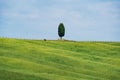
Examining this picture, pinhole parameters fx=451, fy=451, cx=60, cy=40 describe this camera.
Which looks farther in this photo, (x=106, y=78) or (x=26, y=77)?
(x=106, y=78)

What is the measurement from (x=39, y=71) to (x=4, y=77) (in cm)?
743

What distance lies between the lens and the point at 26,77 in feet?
147

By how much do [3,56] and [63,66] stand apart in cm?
776

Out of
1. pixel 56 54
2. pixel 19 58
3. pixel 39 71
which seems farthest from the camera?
pixel 56 54

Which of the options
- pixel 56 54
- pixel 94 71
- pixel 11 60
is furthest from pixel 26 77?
pixel 56 54

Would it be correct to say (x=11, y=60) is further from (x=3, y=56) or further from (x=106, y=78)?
(x=106, y=78)

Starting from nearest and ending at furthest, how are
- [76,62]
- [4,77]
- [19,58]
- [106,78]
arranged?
[4,77] < [106,78] < [19,58] < [76,62]

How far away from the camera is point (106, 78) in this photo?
54156 mm

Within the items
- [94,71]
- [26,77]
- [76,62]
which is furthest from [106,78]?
[26,77]

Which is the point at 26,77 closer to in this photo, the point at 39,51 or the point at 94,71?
the point at 94,71

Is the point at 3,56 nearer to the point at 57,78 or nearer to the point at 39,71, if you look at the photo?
the point at 39,71

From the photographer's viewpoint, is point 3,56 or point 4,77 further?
point 3,56

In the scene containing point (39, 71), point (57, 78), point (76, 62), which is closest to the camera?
point (57, 78)

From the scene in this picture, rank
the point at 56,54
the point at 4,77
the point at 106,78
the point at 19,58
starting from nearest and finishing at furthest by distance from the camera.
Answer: the point at 4,77 → the point at 106,78 → the point at 19,58 → the point at 56,54
